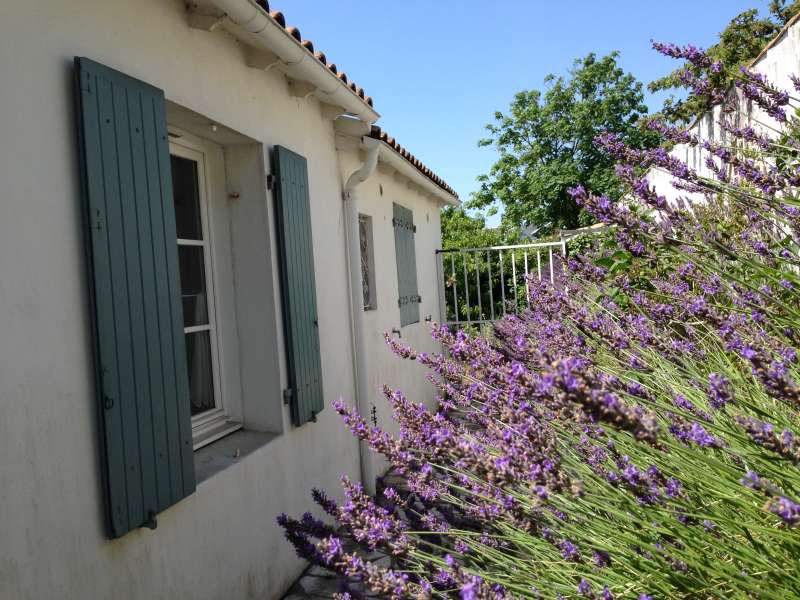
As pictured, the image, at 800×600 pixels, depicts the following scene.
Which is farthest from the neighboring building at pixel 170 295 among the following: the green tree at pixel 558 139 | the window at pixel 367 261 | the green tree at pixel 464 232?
the green tree at pixel 558 139

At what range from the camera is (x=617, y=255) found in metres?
4.43

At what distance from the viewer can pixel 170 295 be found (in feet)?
8.95

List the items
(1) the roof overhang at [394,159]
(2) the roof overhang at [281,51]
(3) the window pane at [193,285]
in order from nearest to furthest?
(2) the roof overhang at [281,51]
(3) the window pane at [193,285]
(1) the roof overhang at [394,159]

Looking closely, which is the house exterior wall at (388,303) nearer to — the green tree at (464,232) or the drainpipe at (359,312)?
the drainpipe at (359,312)

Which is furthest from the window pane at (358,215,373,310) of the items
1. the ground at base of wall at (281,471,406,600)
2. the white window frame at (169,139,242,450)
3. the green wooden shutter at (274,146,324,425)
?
the ground at base of wall at (281,471,406,600)

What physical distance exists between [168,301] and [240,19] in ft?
4.37

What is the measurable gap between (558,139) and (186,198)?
103 ft

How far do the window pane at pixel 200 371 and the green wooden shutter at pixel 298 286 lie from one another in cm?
44

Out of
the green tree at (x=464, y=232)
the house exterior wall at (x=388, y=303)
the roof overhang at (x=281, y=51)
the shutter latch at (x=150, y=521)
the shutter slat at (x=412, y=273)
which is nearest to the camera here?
the shutter latch at (x=150, y=521)

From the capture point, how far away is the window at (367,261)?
607cm

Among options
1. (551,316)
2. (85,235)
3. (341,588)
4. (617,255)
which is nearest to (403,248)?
(617,255)

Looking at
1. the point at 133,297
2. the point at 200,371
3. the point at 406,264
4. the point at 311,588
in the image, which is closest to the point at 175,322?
the point at 133,297

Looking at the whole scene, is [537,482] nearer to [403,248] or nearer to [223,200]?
[223,200]

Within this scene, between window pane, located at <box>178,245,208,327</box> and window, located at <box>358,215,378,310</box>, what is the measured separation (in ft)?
8.18
